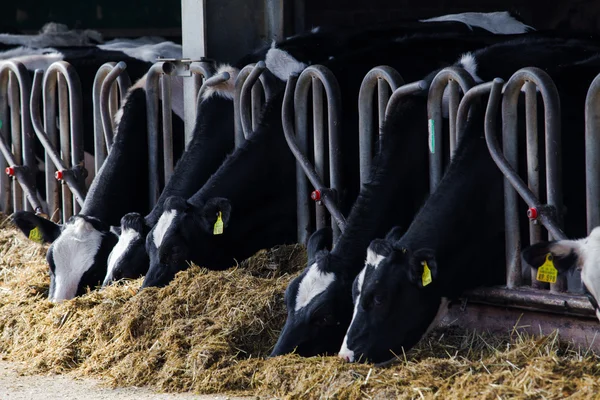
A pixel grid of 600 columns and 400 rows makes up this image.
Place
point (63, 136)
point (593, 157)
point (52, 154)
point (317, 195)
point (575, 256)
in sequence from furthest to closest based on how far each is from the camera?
point (63, 136) < point (52, 154) < point (317, 195) < point (593, 157) < point (575, 256)

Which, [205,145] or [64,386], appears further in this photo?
[205,145]

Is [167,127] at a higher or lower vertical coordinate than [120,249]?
higher

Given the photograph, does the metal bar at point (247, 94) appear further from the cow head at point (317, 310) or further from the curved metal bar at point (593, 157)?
the curved metal bar at point (593, 157)

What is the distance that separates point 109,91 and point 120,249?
1.85 metres

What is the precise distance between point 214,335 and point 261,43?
3.47 m

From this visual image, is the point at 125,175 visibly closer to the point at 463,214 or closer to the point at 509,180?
the point at 463,214

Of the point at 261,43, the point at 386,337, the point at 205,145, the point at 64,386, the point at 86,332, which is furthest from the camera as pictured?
the point at 261,43

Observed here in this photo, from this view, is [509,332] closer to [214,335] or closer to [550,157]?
[550,157]

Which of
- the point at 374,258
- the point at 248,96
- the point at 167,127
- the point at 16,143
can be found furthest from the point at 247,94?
the point at 16,143

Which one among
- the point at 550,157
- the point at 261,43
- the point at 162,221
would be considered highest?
the point at 261,43

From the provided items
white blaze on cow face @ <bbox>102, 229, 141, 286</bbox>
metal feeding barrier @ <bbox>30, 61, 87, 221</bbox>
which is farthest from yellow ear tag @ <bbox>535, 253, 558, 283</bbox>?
metal feeding barrier @ <bbox>30, 61, 87, 221</bbox>

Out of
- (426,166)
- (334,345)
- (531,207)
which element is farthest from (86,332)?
(531,207)

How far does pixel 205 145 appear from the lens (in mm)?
7848

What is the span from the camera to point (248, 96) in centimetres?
786
